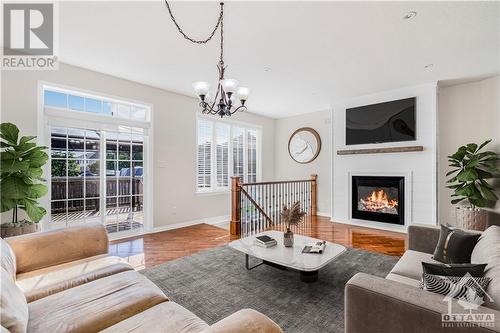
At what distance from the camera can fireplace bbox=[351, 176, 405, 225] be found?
471cm

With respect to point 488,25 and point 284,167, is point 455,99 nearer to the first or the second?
point 488,25

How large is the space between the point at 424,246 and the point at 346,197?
293cm

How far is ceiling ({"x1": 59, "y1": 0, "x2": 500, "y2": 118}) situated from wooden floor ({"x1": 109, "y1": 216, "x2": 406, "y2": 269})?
110 inches

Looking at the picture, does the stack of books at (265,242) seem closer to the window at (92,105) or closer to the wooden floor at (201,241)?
the wooden floor at (201,241)

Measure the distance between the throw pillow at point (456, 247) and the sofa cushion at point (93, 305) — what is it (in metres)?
2.27

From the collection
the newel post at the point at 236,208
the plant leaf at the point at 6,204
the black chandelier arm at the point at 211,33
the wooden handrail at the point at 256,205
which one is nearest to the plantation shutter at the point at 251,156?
the wooden handrail at the point at 256,205

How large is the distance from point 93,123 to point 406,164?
574 centimetres

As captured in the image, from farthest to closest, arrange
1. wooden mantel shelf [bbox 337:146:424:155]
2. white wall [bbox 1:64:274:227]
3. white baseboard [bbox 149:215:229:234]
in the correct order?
white baseboard [bbox 149:215:229:234] → wooden mantel shelf [bbox 337:146:424:155] → white wall [bbox 1:64:274:227]

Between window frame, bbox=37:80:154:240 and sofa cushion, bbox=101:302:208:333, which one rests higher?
window frame, bbox=37:80:154:240

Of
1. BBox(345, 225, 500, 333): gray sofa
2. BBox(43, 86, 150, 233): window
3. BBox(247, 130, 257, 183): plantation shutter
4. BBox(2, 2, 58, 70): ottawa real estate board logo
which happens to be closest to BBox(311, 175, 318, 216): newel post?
BBox(247, 130, 257, 183): plantation shutter

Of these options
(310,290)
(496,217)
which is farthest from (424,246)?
(496,217)

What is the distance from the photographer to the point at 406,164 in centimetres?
461

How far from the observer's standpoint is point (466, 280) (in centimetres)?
128

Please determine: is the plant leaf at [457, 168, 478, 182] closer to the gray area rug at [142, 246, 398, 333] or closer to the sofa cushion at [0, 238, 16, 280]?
the gray area rug at [142, 246, 398, 333]
